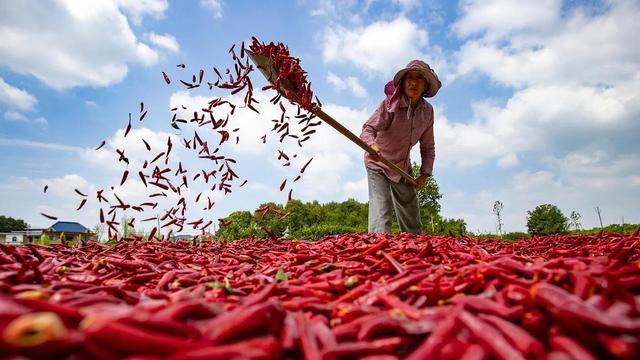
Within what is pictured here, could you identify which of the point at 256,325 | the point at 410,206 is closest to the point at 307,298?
the point at 256,325

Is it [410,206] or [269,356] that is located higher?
[410,206]

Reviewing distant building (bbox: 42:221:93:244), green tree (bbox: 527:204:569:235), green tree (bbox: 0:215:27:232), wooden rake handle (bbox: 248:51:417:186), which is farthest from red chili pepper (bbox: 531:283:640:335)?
green tree (bbox: 0:215:27:232)

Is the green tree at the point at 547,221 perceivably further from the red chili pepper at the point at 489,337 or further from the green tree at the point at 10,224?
the green tree at the point at 10,224

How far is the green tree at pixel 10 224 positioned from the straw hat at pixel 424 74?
5828 cm

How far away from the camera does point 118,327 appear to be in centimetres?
113

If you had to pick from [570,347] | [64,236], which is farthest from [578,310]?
[64,236]

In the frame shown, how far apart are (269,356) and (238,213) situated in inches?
788

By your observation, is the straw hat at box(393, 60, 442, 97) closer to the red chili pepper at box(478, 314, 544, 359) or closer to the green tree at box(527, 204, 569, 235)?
the red chili pepper at box(478, 314, 544, 359)

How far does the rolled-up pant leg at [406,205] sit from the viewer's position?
7258 millimetres

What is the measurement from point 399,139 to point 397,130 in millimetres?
184

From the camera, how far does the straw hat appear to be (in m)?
6.40

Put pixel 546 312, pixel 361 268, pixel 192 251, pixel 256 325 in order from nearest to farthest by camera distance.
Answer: pixel 256 325
pixel 546 312
pixel 361 268
pixel 192 251

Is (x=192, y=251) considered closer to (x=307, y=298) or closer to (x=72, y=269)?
(x=72, y=269)

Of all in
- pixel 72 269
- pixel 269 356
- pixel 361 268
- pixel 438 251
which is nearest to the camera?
pixel 269 356
